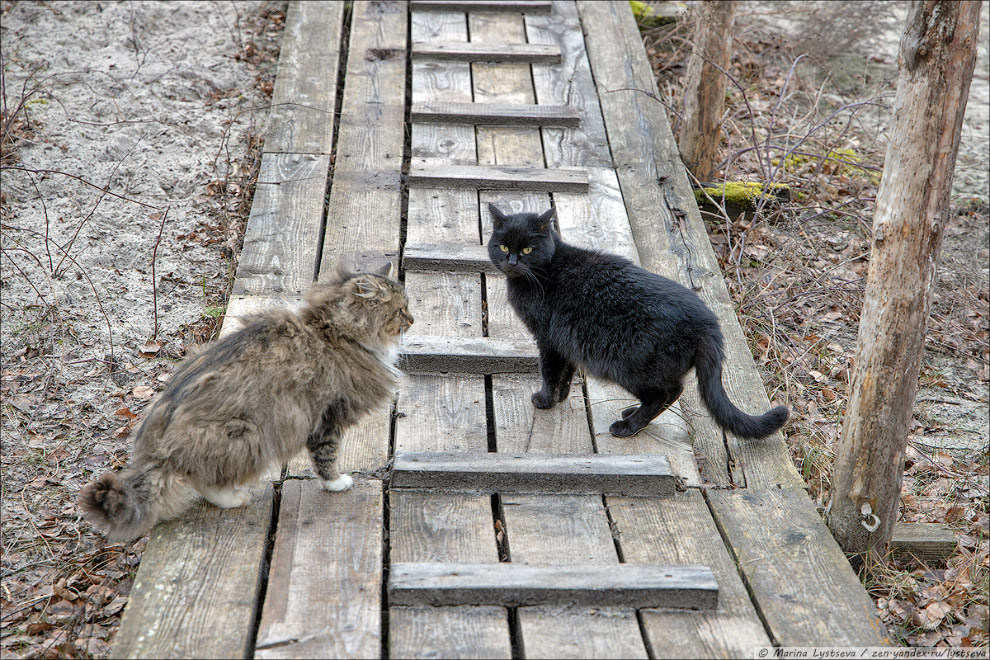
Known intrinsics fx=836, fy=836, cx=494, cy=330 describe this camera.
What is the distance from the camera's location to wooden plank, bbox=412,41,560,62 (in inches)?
250

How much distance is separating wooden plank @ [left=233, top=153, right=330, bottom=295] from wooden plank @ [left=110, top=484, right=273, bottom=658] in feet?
4.84

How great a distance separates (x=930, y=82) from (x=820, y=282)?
2.70 metres

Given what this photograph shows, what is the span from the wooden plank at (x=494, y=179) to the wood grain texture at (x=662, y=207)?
1.30 ft

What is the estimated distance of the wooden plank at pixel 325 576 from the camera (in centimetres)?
249

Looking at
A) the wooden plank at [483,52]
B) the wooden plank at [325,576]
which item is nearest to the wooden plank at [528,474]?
the wooden plank at [325,576]

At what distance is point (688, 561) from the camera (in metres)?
2.92

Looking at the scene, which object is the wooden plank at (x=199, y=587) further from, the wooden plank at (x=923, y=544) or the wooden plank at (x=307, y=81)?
the wooden plank at (x=307, y=81)

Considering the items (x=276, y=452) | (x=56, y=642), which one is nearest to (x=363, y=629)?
(x=276, y=452)

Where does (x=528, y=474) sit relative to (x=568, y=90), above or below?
below

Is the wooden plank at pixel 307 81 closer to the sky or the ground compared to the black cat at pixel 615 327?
closer to the sky

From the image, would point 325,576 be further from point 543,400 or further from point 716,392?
point 716,392

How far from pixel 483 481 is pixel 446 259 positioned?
159cm

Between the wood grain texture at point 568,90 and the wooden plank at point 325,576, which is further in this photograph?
the wood grain texture at point 568,90

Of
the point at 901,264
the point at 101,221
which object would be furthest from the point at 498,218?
the point at 101,221
